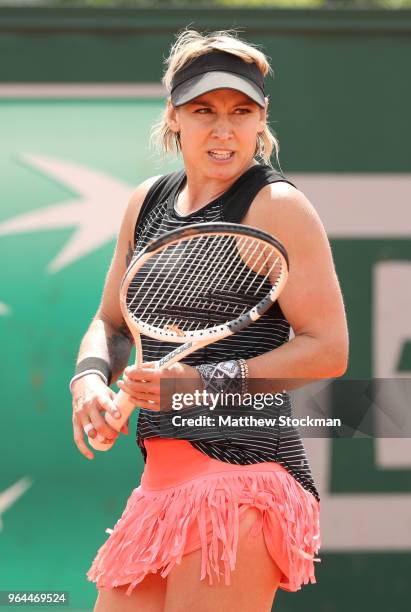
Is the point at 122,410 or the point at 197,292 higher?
the point at 197,292

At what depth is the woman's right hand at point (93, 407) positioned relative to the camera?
2381 mm

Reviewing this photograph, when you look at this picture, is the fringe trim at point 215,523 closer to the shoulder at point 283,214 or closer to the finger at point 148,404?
the finger at point 148,404

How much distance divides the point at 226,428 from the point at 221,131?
642mm

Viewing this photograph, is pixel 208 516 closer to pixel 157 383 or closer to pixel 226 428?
pixel 226 428

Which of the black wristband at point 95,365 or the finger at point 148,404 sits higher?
the black wristband at point 95,365

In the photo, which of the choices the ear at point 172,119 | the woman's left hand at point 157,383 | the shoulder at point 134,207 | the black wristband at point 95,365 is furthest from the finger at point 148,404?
Result: the ear at point 172,119

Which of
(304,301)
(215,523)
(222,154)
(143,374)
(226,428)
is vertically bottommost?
(215,523)

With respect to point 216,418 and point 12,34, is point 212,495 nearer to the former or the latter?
point 216,418

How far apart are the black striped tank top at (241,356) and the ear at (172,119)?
232mm

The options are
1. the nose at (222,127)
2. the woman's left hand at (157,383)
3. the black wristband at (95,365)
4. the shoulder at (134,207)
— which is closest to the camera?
the woman's left hand at (157,383)

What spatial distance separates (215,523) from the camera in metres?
2.29

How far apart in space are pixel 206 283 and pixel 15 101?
1.82 meters

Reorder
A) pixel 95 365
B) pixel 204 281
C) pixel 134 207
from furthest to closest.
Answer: pixel 134 207
pixel 95 365
pixel 204 281

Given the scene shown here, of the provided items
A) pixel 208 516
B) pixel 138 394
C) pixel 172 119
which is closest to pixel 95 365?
pixel 138 394
